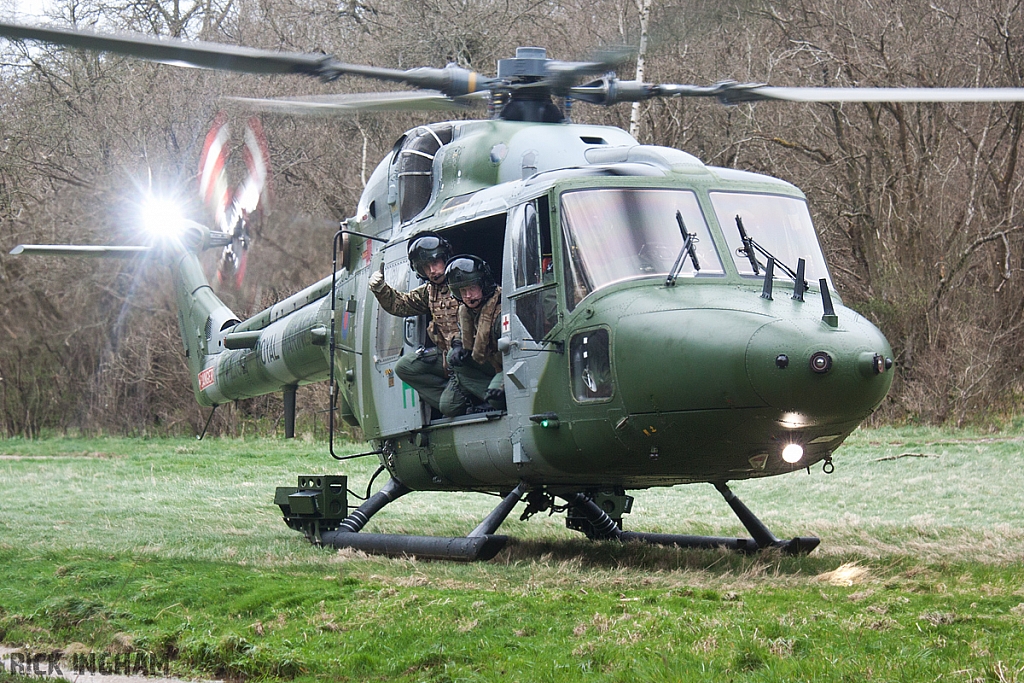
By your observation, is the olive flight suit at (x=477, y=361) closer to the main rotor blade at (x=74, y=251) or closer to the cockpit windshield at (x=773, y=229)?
the cockpit windshield at (x=773, y=229)

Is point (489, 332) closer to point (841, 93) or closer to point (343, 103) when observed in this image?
→ point (343, 103)

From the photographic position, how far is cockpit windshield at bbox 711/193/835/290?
7632mm

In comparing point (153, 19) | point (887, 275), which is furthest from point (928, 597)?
point (153, 19)

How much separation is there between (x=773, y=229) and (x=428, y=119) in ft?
53.6

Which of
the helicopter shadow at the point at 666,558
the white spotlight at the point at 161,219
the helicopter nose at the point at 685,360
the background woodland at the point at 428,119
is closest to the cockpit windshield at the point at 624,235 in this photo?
the helicopter nose at the point at 685,360

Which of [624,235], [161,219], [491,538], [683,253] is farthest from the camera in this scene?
[161,219]

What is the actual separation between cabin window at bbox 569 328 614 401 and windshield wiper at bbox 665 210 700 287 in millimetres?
506

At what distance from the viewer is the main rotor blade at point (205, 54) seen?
6.57 m

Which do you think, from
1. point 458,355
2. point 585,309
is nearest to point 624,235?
point 585,309

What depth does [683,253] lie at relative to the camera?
734 centimetres

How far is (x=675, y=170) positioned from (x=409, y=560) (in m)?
3.29

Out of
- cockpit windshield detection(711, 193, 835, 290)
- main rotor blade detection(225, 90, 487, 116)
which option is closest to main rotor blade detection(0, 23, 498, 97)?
main rotor blade detection(225, 90, 487, 116)

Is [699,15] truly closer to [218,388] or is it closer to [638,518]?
[638,518]

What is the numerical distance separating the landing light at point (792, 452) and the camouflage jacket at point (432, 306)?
2.69 meters
